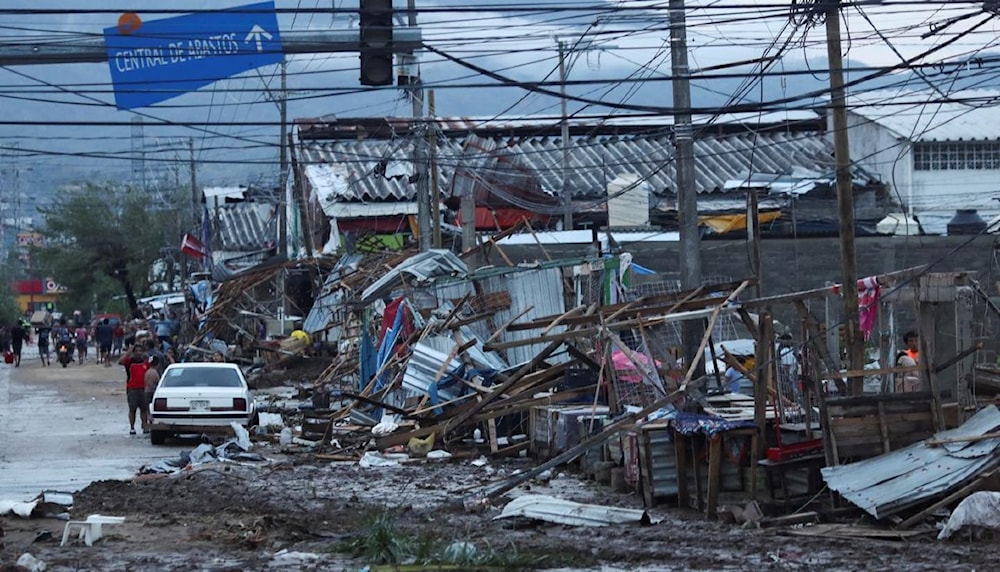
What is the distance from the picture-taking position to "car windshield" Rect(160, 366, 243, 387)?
25.3m

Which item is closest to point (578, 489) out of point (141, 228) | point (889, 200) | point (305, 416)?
point (305, 416)

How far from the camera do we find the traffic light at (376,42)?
14.2m

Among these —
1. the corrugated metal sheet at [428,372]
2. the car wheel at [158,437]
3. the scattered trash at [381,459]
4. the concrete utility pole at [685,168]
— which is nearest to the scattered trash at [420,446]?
the scattered trash at [381,459]

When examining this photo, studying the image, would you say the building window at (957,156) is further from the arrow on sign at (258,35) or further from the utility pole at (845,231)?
the arrow on sign at (258,35)

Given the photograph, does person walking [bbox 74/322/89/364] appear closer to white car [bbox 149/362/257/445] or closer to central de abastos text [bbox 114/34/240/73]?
white car [bbox 149/362/257/445]

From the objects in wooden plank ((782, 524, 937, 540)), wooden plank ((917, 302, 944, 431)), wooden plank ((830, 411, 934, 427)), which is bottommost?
wooden plank ((782, 524, 937, 540))

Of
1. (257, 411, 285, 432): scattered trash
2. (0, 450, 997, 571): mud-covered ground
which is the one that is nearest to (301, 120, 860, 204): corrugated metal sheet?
(257, 411, 285, 432): scattered trash

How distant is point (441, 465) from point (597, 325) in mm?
3553

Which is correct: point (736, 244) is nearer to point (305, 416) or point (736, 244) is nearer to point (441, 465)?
point (305, 416)

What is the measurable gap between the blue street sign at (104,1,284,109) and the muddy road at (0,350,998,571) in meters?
5.04

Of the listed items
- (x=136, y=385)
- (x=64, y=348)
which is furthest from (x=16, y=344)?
(x=136, y=385)

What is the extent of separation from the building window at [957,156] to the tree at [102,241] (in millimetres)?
53212

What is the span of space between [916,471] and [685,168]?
7.47 m

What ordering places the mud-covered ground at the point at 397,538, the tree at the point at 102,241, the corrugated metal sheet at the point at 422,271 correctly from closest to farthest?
the mud-covered ground at the point at 397,538 < the corrugated metal sheet at the point at 422,271 < the tree at the point at 102,241
